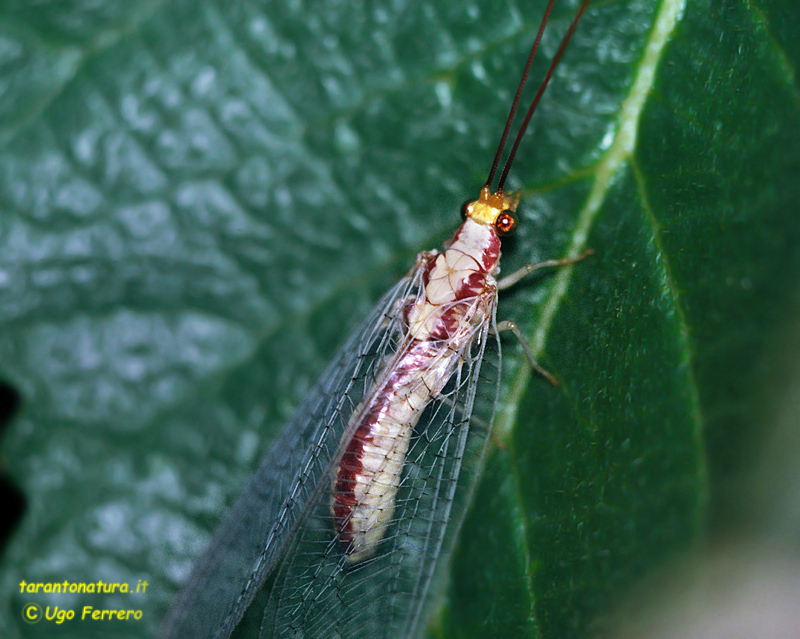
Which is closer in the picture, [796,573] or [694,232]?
[694,232]

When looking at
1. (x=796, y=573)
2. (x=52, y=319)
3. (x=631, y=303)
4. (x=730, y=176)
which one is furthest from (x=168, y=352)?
(x=796, y=573)

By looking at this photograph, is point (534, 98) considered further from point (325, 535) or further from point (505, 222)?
point (325, 535)

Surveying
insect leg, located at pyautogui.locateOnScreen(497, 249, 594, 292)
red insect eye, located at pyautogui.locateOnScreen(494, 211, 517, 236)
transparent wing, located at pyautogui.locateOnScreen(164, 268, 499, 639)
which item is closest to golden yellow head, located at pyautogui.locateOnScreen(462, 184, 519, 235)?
red insect eye, located at pyautogui.locateOnScreen(494, 211, 517, 236)

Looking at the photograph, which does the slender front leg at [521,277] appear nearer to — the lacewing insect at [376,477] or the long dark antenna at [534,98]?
the lacewing insect at [376,477]

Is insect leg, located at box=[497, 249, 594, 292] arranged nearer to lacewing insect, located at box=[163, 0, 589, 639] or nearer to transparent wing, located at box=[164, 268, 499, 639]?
lacewing insect, located at box=[163, 0, 589, 639]

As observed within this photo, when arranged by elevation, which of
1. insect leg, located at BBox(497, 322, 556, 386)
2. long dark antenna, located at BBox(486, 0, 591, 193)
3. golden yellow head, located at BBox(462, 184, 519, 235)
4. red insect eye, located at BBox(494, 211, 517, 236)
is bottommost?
insect leg, located at BBox(497, 322, 556, 386)

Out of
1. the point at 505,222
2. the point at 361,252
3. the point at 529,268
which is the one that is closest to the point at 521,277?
the point at 529,268

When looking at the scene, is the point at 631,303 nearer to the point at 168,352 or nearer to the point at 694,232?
the point at 694,232

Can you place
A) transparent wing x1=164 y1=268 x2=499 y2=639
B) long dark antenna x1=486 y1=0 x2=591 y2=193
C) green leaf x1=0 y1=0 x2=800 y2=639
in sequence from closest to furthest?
long dark antenna x1=486 y1=0 x2=591 y2=193 → green leaf x1=0 y1=0 x2=800 y2=639 → transparent wing x1=164 y1=268 x2=499 y2=639
